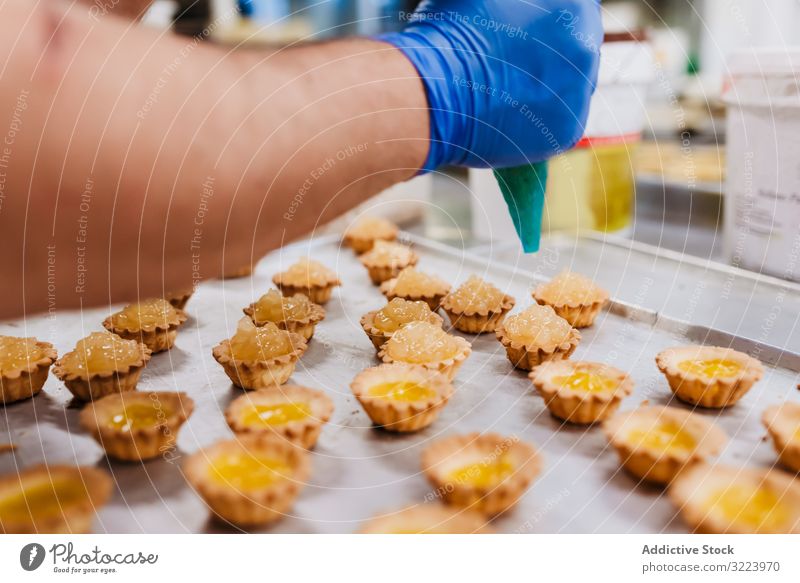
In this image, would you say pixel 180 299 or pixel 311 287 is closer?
pixel 180 299

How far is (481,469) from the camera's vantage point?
1401 millimetres

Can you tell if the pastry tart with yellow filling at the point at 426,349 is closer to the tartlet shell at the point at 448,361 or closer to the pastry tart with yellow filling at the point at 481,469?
the tartlet shell at the point at 448,361

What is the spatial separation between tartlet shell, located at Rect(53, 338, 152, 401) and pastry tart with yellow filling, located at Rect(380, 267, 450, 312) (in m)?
0.86

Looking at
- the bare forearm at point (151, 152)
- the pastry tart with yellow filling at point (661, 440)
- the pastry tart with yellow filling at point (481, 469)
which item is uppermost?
the bare forearm at point (151, 152)

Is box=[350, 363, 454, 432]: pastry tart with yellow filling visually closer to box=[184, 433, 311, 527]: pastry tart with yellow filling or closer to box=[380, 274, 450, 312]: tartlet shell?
box=[184, 433, 311, 527]: pastry tart with yellow filling

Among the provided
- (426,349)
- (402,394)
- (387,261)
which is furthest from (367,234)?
(402,394)

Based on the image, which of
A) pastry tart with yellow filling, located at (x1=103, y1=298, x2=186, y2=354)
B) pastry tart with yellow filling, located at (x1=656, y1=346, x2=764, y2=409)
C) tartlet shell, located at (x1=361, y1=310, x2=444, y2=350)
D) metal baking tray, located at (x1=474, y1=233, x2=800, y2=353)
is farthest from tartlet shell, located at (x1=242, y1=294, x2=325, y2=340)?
pastry tart with yellow filling, located at (x1=656, y1=346, x2=764, y2=409)

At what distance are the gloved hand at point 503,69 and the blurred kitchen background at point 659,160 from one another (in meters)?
0.43

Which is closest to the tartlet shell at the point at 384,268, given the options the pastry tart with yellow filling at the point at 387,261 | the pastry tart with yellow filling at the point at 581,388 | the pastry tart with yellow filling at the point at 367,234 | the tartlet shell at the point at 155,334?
the pastry tart with yellow filling at the point at 387,261

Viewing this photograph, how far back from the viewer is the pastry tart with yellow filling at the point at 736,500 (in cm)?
126

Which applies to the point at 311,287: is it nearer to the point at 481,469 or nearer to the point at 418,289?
the point at 418,289

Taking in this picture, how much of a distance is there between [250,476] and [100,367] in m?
0.62
